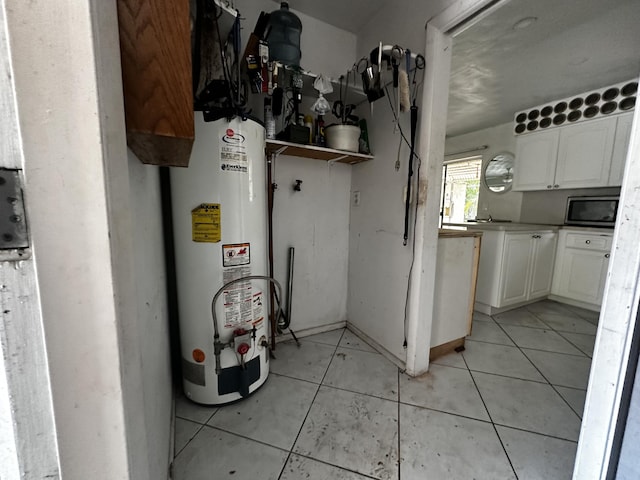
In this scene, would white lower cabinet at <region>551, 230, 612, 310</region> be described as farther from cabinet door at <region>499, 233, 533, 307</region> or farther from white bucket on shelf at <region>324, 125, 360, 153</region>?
white bucket on shelf at <region>324, 125, 360, 153</region>

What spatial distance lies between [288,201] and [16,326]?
1.54 metres

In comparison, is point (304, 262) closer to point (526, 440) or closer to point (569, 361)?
point (526, 440)

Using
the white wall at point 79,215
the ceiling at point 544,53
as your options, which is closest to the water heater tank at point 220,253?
the white wall at point 79,215

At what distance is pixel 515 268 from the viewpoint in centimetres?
247

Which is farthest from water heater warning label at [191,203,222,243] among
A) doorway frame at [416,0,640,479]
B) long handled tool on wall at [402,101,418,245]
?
doorway frame at [416,0,640,479]

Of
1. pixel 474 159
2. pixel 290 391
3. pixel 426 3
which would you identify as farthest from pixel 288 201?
pixel 474 159

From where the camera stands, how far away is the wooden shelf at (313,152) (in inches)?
57.9

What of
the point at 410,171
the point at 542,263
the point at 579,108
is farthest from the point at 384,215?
the point at 579,108

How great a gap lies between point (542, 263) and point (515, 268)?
0.55m

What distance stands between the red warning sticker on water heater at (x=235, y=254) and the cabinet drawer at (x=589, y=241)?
348 cm

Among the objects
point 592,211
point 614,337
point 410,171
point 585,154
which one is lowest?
point 614,337

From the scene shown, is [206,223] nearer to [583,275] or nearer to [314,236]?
[314,236]

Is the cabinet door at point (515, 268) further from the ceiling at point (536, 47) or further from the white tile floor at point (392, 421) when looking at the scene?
the ceiling at point (536, 47)

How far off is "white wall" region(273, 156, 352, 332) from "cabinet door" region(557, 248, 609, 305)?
2.64 meters
